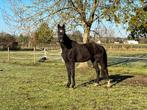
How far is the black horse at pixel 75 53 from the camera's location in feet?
48.2

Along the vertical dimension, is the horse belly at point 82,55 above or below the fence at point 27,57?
above

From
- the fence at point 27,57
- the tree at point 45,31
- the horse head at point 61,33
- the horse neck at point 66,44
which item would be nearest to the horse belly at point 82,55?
the horse neck at point 66,44

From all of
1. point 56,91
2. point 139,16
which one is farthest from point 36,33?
point 56,91

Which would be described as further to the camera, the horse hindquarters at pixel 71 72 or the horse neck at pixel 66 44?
the horse hindquarters at pixel 71 72

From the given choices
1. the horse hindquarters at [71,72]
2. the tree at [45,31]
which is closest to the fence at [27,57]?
the tree at [45,31]

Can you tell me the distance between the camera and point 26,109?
983 cm

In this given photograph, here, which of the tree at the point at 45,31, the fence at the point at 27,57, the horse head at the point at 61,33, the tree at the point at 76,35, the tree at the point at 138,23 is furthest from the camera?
the fence at the point at 27,57

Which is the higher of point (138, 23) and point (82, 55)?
point (138, 23)

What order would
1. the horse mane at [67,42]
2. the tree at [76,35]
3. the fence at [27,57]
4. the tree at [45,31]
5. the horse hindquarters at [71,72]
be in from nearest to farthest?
the horse mane at [67,42], the horse hindquarters at [71,72], the tree at [45,31], the tree at [76,35], the fence at [27,57]

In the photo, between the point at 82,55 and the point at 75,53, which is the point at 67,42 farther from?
the point at 82,55

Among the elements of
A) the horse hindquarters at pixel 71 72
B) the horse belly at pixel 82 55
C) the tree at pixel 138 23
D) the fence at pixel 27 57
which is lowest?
the fence at pixel 27 57

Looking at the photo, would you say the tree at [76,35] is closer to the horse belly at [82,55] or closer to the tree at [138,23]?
the tree at [138,23]

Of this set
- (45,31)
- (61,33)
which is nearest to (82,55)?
(61,33)

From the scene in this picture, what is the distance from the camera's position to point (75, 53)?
49.9 feet
